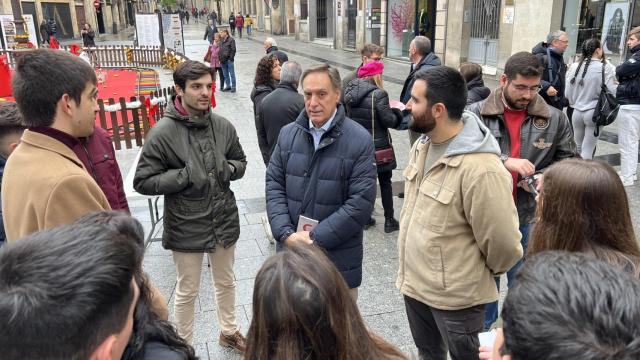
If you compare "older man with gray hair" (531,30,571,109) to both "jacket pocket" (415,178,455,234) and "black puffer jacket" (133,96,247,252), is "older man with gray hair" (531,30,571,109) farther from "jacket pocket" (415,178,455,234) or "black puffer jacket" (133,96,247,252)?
"black puffer jacket" (133,96,247,252)

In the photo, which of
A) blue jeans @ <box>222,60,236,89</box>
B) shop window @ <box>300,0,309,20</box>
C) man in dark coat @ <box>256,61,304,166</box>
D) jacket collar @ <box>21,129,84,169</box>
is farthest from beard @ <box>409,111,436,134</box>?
shop window @ <box>300,0,309,20</box>

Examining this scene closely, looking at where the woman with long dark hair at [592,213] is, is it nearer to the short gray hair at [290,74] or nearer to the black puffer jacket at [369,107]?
the black puffer jacket at [369,107]

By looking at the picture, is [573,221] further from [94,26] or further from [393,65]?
[94,26]


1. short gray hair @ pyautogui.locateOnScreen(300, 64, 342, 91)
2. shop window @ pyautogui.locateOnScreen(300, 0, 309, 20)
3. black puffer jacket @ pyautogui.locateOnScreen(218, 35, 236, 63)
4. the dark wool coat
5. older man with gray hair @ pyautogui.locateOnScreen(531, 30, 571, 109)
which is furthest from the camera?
shop window @ pyautogui.locateOnScreen(300, 0, 309, 20)

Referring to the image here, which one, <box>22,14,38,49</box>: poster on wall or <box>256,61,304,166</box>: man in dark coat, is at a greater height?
<box>22,14,38,49</box>: poster on wall

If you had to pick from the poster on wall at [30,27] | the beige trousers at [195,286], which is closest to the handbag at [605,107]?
the beige trousers at [195,286]

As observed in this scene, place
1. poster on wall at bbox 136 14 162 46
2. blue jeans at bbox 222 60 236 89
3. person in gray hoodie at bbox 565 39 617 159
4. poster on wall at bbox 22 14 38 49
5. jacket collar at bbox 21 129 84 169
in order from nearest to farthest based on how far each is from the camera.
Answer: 1. jacket collar at bbox 21 129 84 169
2. person in gray hoodie at bbox 565 39 617 159
3. blue jeans at bbox 222 60 236 89
4. poster on wall at bbox 22 14 38 49
5. poster on wall at bbox 136 14 162 46

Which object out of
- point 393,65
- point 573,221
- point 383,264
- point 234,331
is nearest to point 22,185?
point 234,331

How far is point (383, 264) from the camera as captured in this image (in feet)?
14.5

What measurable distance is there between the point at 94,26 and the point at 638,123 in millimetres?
46267

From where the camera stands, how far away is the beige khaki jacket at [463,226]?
220 centimetres

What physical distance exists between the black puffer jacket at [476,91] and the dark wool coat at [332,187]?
255 cm

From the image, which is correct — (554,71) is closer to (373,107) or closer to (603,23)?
(373,107)

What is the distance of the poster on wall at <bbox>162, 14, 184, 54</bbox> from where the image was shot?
18.7 meters
